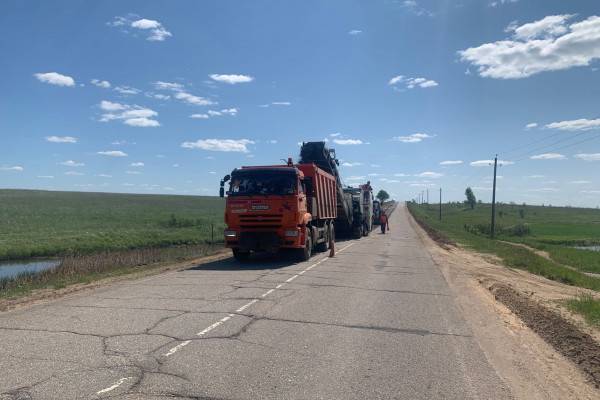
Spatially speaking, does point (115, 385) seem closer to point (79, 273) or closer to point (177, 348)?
point (177, 348)

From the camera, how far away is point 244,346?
6.55m

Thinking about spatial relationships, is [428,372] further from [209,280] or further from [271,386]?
[209,280]

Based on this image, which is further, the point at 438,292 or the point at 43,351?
the point at 438,292

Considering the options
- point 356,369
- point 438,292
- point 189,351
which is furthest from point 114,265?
point 356,369

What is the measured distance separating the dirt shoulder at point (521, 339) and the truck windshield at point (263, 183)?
581 centimetres

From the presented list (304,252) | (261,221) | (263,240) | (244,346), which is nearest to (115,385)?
(244,346)

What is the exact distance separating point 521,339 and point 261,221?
1012cm

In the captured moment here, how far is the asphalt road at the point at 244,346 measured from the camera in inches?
200

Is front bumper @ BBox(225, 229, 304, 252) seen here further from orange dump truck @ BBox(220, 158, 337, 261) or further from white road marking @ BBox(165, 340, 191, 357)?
white road marking @ BBox(165, 340, 191, 357)

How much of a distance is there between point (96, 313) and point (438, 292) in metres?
7.45

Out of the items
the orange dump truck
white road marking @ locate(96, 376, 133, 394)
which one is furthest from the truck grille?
white road marking @ locate(96, 376, 133, 394)

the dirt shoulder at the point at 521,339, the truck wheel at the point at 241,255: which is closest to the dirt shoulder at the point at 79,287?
the truck wheel at the point at 241,255

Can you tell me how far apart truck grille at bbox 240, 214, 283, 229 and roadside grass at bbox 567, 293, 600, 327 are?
879cm

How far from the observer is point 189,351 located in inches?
246
